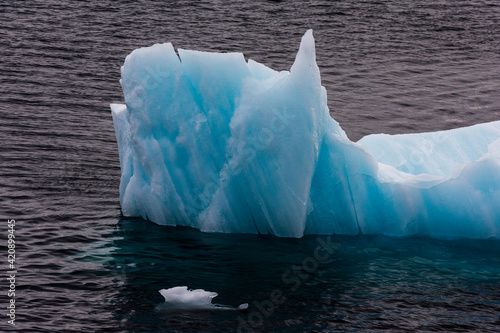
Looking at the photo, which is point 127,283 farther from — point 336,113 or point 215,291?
point 336,113

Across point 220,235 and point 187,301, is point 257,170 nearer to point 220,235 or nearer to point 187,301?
point 220,235

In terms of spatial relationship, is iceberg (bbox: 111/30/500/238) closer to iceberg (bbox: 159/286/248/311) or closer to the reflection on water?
the reflection on water

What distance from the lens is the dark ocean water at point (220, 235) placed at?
528 inches

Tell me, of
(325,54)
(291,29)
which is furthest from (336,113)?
(291,29)

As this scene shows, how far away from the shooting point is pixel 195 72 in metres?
16.5

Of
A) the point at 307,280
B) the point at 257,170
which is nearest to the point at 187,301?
the point at 307,280

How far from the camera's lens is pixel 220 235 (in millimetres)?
16422

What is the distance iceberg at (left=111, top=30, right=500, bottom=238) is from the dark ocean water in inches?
18.1

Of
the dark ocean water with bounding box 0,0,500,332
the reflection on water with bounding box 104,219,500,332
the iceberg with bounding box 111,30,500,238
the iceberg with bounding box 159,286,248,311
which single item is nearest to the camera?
the reflection on water with bounding box 104,219,500,332

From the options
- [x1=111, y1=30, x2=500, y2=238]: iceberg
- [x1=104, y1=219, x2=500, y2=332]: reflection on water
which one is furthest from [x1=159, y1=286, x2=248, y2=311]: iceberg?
[x1=111, y1=30, x2=500, y2=238]: iceberg

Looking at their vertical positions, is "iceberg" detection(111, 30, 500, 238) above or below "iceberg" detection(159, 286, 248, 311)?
above

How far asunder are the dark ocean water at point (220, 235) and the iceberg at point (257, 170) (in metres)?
0.46

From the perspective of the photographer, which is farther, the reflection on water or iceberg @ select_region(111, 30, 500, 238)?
iceberg @ select_region(111, 30, 500, 238)

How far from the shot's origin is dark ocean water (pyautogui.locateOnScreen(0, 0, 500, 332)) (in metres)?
13.4
